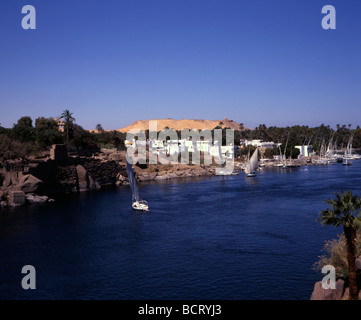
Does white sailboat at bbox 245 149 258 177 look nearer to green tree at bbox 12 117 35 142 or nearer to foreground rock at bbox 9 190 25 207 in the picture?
green tree at bbox 12 117 35 142

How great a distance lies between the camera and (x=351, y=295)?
743 inches

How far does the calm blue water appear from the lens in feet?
84.3

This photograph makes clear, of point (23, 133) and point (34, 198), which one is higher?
point (23, 133)

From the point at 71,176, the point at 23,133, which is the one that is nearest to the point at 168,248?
the point at 71,176

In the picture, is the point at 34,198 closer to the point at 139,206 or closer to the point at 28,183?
the point at 28,183

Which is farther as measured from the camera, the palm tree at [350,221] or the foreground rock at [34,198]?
the foreground rock at [34,198]

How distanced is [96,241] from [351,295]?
1010 inches

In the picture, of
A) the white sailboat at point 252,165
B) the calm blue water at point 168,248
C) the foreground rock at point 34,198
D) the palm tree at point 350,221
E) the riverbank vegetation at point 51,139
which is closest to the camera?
the palm tree at point 350,221

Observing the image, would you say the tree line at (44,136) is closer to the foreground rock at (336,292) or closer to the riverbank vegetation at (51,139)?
the riverbank vegetation at (51,139)

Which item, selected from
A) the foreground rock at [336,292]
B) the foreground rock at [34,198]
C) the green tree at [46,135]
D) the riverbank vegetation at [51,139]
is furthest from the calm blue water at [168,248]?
the green tree at [46,135]

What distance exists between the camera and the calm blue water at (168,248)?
25703mm

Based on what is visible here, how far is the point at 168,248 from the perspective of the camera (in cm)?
3491
